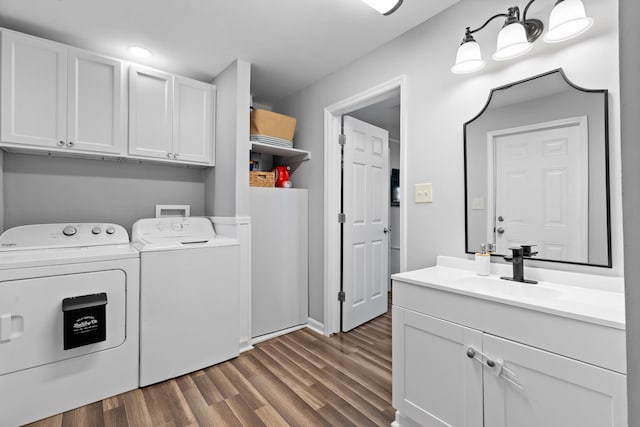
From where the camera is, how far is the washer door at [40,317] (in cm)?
161

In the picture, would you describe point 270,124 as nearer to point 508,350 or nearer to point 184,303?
point 184,303

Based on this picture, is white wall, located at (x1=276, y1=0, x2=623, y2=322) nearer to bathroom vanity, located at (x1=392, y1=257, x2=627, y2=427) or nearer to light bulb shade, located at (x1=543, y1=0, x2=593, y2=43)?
light bulb shade, located at (x1=543, y1=0, x2=593, y2=43)

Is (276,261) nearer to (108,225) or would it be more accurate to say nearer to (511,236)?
(108,225)

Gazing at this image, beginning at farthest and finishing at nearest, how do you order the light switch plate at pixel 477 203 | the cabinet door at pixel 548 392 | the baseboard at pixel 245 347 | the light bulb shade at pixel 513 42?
the baseboard at pixel 245 347 → the light switch plate at pixel 477 203 → the light bulb shade at pixel 513 42 → the cabinet door at pixel 548 392

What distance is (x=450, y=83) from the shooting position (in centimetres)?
186

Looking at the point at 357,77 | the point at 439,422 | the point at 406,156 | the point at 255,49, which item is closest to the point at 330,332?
the point at 439,422

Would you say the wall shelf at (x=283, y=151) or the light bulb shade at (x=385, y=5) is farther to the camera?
the wall shelf at (x=283, y=151)

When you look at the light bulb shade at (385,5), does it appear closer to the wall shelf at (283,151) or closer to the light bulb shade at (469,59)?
the light bulb shade at (469,59)

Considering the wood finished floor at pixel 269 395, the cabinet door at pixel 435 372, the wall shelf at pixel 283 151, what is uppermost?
the wall shelf at pixel 283 151

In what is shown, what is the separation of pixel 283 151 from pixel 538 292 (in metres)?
2.34

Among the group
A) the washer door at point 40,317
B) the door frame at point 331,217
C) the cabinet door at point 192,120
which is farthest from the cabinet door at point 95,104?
the door frame at point 331,217

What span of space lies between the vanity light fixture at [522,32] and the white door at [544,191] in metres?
0.40

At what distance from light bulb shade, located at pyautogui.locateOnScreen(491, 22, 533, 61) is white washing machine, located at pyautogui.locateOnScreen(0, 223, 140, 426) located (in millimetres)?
2443

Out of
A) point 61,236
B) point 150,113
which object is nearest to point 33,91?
point 150,113
